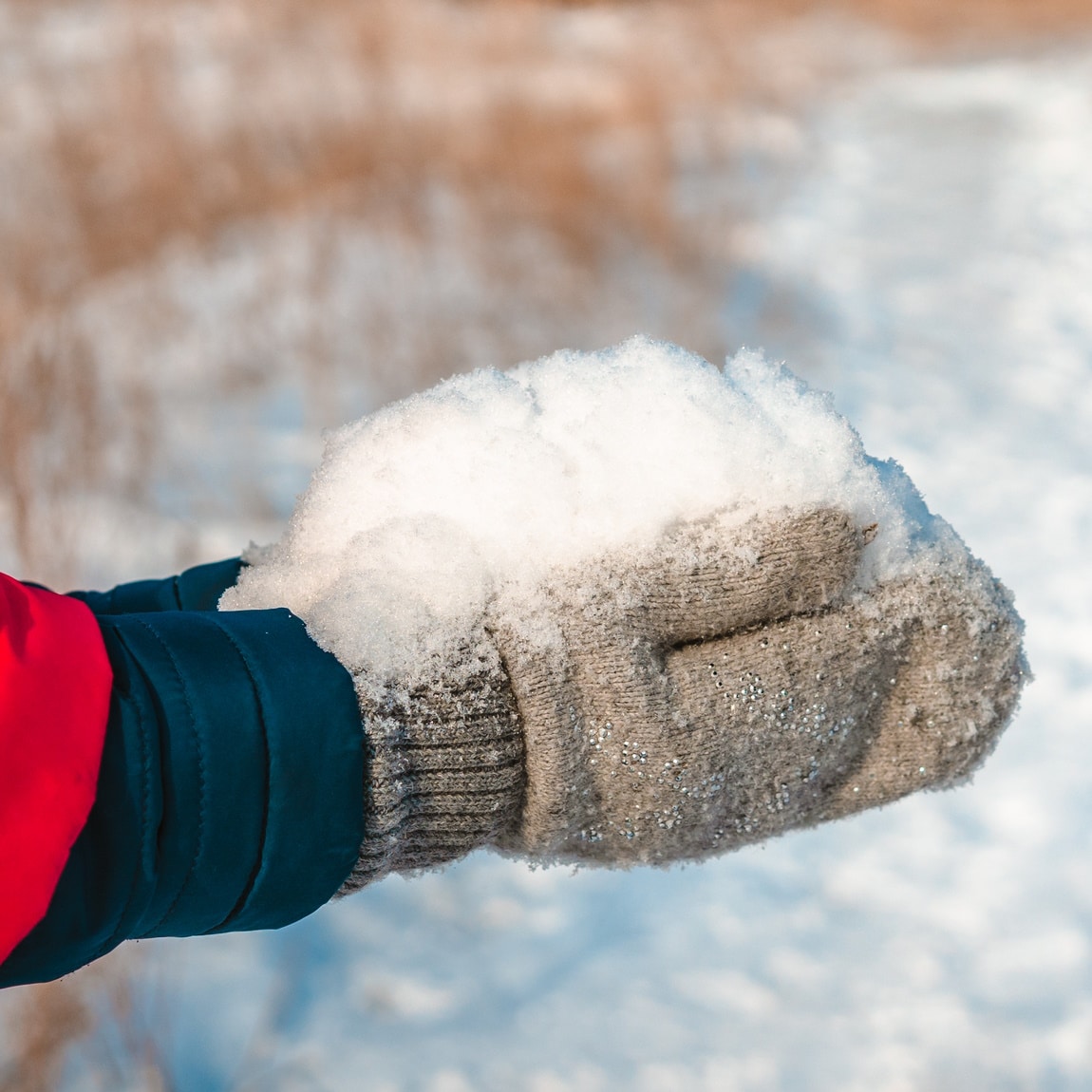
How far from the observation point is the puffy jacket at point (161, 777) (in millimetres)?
534

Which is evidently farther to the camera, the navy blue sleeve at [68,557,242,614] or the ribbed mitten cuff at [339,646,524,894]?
the navy blue sleeve at [68,557,242,614]

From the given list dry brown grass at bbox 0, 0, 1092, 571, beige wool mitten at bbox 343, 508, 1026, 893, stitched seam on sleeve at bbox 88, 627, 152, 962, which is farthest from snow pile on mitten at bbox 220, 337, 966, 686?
dry brown grass at bbox 0, 0, 1092, 571

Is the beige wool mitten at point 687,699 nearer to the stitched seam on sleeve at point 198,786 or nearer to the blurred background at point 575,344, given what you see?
the stitched seam on sleeve at point 198,786

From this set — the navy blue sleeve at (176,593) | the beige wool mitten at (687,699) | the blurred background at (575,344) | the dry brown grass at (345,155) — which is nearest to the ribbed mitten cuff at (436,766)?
the beige wool mitten at (687,699)

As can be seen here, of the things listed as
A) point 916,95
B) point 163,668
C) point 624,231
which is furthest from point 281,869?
point 916,95

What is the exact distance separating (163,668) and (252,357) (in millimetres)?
1864

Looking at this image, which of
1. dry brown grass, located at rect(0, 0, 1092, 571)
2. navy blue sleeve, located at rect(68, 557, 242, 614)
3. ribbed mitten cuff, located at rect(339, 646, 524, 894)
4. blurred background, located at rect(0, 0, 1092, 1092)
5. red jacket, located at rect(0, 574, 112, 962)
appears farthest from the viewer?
dry brown grass, located at rect(0, 0, 1092, 571)

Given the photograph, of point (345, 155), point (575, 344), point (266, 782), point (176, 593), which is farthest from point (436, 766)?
point (345, 155)

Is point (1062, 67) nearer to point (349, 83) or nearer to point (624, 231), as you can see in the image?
point (624, 231)

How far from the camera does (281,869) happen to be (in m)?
0.63

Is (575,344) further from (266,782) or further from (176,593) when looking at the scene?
(266,782)

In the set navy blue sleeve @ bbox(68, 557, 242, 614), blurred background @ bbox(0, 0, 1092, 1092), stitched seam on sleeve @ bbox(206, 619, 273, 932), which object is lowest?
blurred background @ bbox(0, 0, 1092, 1092)

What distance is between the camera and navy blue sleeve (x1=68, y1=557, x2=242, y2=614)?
3.05ft

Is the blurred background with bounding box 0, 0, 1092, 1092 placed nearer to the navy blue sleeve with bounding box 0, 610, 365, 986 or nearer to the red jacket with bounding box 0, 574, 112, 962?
the navy blue sleeve with bounding box 0, 610, 365, 986
